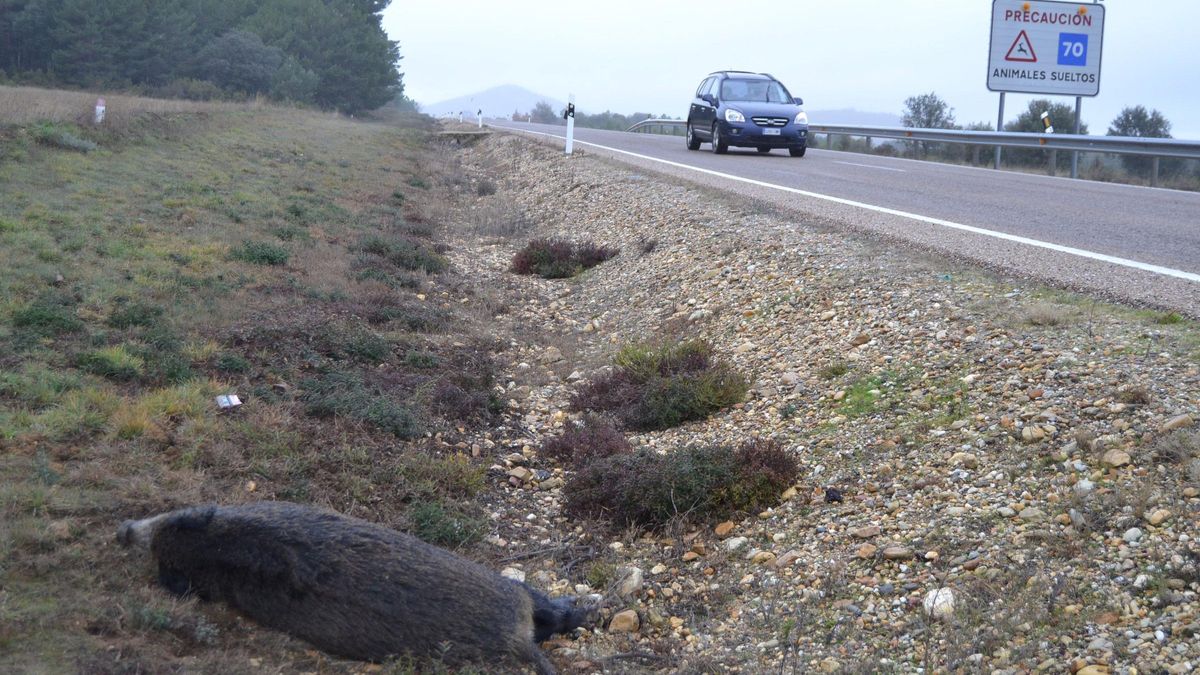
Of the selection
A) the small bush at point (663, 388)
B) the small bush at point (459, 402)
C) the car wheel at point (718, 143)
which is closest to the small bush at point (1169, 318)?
the small bush at point (663, 388)

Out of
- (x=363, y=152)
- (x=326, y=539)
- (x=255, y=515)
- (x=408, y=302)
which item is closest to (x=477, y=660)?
(x=326, y=539)

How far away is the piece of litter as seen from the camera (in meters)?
6.30

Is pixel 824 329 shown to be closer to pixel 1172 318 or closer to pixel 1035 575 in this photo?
pixel 1172 318

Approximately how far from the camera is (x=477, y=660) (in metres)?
4.04

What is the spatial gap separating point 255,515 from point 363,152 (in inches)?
926

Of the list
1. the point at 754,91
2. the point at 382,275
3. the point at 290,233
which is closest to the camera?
the point at 382,275

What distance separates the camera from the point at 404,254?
12.1m

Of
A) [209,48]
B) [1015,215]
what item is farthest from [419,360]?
[209,48]

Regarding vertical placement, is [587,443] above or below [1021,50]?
below

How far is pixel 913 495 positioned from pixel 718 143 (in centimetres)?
1746

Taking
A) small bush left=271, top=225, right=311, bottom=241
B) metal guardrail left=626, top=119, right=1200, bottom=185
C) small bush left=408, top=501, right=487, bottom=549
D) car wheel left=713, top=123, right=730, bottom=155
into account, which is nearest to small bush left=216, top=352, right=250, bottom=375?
small bush left=408, top=501, right=487, bottom=549

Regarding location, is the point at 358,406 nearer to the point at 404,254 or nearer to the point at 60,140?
the point at 404,254

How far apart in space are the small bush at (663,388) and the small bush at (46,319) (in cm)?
379

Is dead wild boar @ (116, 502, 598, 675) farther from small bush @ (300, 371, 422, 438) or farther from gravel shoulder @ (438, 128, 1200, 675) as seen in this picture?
small bush @ (300, 371, 422, 438)
